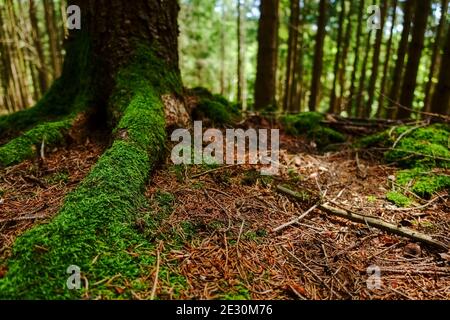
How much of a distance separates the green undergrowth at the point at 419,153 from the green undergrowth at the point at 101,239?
109 inches

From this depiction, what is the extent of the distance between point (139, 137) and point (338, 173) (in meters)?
2.32

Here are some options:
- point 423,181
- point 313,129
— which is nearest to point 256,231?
point 423,181

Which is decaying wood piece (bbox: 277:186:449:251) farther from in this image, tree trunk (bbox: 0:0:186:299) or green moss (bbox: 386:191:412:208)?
tree trunk (bbox: 0:0:186:299)

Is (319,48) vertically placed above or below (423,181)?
above

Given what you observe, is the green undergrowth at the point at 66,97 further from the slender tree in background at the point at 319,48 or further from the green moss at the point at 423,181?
the slender tree in background at the point at 319,48

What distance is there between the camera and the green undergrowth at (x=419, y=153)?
11.9ft

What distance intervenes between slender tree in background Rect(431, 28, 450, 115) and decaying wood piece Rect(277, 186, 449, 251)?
179 inches

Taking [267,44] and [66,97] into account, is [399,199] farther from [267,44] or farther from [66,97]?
[267,44]

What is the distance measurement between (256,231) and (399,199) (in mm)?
1600

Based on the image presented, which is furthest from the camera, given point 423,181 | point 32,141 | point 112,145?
point 423,181

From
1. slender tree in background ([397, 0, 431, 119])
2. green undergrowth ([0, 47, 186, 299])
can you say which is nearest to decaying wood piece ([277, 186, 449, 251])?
green undergrowth ([0, 47, 186, 299])

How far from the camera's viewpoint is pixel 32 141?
349 cm

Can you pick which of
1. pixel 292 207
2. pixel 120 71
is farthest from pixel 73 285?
pixel 120 71

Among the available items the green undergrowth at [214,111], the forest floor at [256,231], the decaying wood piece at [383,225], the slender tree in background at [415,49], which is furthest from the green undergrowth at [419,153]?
the slender tree in background at [415,49]
